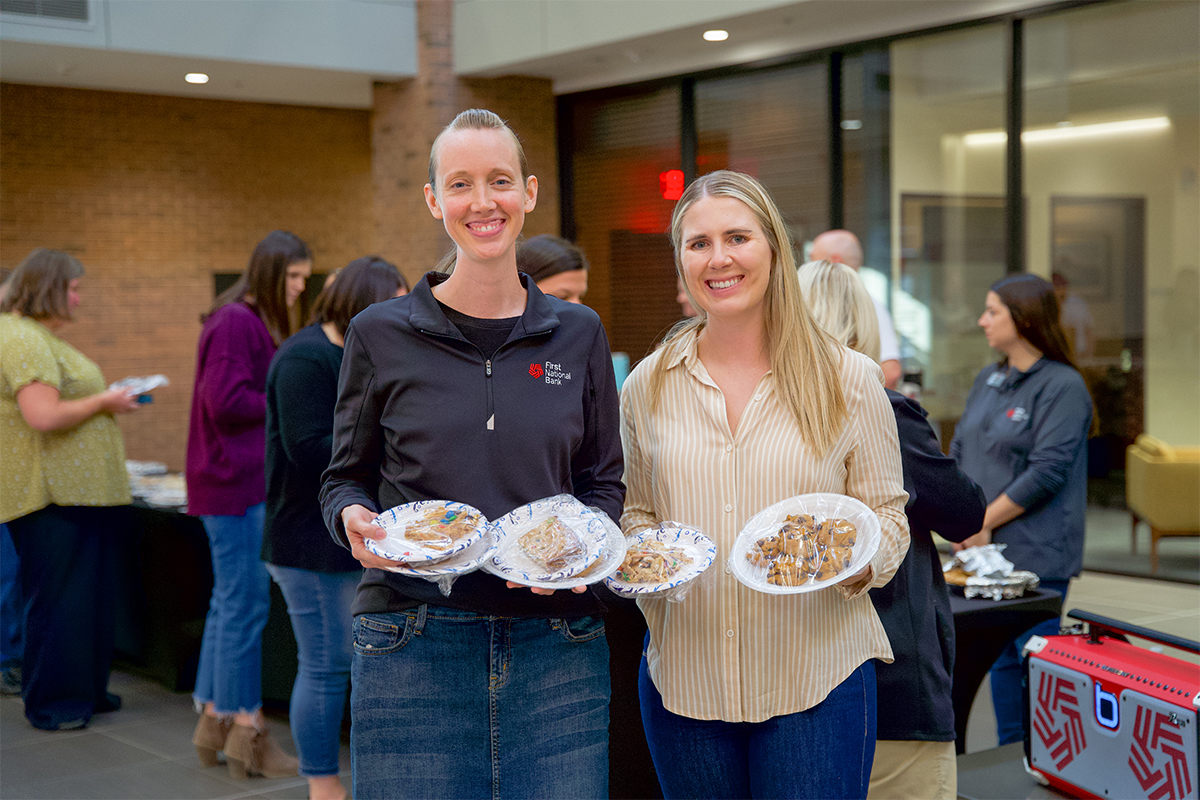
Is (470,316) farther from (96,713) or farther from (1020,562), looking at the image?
(96,713)

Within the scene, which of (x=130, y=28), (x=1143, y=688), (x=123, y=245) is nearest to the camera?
(x=1143, y=688)

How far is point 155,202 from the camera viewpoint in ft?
34.7

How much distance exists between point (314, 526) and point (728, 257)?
1.88m

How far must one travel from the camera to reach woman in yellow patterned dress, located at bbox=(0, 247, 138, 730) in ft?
14.3

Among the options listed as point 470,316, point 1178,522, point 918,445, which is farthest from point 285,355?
point 1178,522

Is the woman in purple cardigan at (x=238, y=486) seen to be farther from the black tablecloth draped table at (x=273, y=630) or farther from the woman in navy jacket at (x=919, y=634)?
the woman in navy jacket at (x=919, y=634)

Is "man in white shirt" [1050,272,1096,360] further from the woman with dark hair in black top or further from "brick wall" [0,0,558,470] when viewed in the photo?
the woman with dark hair in black top

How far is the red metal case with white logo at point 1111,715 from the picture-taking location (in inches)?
107

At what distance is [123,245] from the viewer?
10.4 metres

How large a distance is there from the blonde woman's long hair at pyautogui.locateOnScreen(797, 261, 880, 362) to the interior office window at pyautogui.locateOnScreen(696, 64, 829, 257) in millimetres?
5601

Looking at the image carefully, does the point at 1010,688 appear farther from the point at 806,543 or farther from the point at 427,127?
the point at 427,127

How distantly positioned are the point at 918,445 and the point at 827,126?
6277mm

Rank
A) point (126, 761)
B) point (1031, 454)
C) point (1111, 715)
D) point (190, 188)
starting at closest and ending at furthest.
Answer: point (1111, 715) → point (1031, 454) → point (126, 761) → point (190, 188)

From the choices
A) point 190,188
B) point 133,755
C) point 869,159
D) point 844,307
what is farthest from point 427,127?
point 844,307
